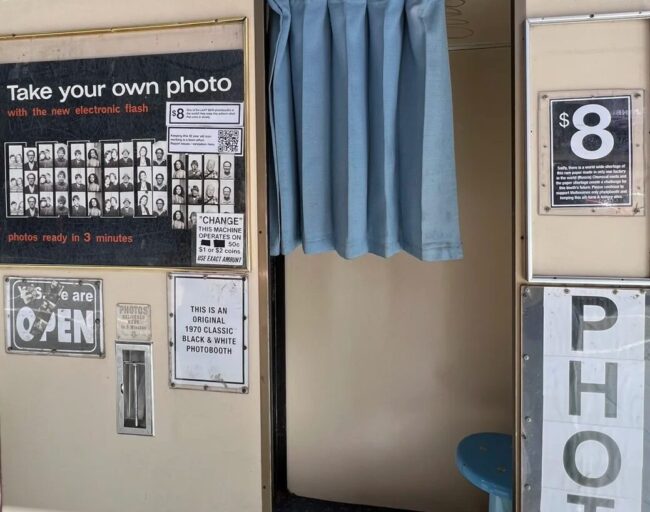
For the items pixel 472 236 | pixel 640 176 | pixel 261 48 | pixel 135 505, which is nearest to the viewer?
pixel 640 176

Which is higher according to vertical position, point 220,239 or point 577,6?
point 577,6

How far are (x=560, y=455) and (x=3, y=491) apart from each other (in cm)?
185

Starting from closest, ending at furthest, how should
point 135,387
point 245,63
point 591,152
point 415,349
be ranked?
1. point 591,152
2. point 245,63
3. point 135,387
4. point 415,349

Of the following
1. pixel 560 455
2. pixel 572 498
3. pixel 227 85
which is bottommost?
pixel 572 498

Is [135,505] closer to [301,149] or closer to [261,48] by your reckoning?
[301,149]

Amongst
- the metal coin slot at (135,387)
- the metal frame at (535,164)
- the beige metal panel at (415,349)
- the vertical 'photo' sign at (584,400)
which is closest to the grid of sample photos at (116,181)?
the metal coin slot at (135,387)

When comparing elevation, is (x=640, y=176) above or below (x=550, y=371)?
above

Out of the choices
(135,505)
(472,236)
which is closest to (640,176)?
(472,236)

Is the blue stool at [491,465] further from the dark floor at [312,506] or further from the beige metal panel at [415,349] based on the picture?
the dark floor at [312,506]

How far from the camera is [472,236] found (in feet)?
6.73

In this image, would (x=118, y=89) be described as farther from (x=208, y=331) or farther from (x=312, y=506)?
(x=312, y=506)

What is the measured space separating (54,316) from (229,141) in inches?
33.2

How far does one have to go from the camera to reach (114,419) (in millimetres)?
1663

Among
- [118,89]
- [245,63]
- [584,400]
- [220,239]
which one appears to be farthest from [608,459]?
[118,89]
